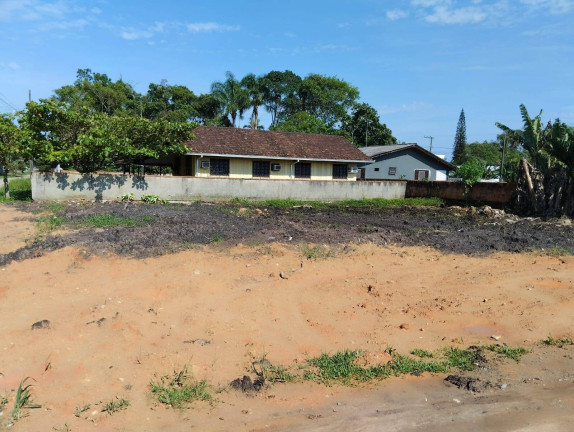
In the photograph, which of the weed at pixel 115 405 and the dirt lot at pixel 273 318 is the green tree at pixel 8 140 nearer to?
the dirt lot at pixel 273 318

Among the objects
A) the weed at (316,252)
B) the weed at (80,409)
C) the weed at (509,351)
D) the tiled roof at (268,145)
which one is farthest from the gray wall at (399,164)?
the weed at (80,409)

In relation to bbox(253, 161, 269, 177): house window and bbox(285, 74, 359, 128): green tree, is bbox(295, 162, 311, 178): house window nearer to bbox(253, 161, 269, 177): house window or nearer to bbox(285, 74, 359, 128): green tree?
bbox(253, 161, 269, 177): house window

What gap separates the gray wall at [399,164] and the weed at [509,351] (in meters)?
28.6

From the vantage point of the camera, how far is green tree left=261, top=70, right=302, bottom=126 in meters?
55.1

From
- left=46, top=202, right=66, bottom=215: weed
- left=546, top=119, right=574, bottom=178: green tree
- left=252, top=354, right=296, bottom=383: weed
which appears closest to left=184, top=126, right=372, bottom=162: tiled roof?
left=46, top=202, right=66, bottom=215: weed

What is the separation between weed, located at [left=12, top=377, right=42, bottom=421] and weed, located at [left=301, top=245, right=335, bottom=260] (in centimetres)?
623

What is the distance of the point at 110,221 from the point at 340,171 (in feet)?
61.1

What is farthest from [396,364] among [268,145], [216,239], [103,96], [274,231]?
[103,96]

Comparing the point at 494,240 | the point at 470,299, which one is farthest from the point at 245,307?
the point at 494,240

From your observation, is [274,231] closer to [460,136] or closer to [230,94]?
[230,94]

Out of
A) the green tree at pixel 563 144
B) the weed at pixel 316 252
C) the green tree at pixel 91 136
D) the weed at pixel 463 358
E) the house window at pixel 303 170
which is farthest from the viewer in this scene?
the house window at pixel 303 170

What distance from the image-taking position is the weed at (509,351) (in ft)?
19.1

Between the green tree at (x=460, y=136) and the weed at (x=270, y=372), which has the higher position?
the green tree at (x=460, y=136)

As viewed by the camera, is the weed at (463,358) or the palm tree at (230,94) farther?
the palm tree at (230,94)
